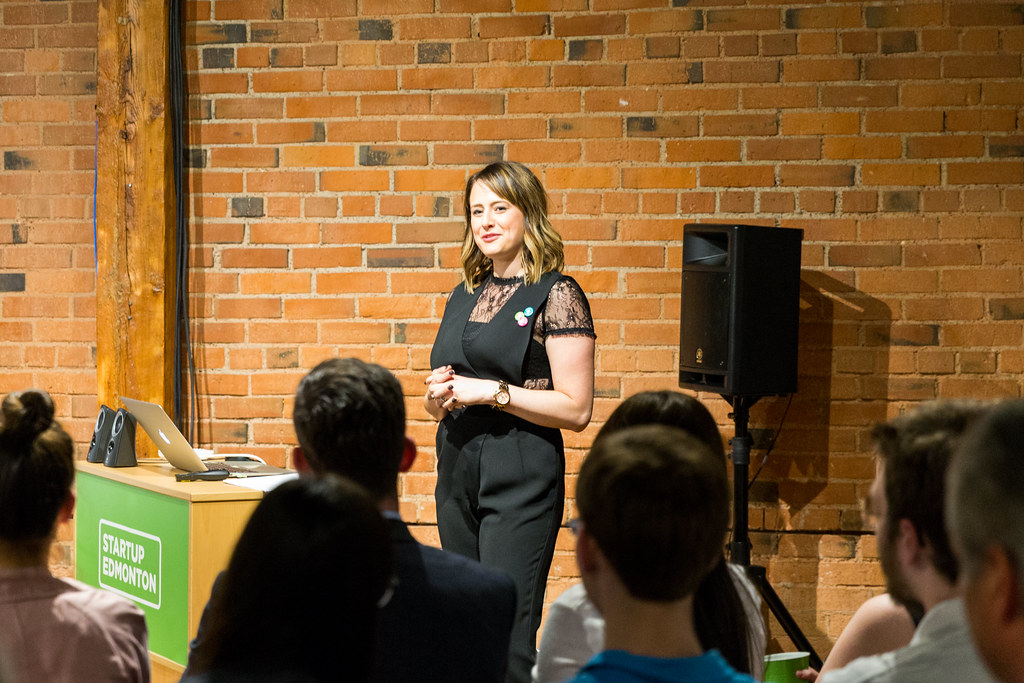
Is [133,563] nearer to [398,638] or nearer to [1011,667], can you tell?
[398,638]

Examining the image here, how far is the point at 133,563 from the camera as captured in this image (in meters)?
2.46

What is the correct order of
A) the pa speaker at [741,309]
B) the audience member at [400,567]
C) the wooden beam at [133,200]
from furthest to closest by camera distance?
the wooden beam at [133,200], the pa speaker at [741,309], the audience member at [400,567]

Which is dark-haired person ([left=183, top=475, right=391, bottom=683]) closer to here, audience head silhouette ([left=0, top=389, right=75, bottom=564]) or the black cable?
audience head silhouette ([left=0, top=389, right=75, bottom=564])

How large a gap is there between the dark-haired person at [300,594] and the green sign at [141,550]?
147 centimetres

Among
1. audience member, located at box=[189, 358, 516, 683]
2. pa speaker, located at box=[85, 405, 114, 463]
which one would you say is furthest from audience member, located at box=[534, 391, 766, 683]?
pa speaker, located at box=[85, 405, 114, 463]

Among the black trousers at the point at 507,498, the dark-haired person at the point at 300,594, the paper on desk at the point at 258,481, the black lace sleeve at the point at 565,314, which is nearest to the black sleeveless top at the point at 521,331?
the black lace sleeve at the point at 565,314

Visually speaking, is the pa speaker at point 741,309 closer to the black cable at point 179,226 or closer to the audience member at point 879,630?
the audience member at point 879,630

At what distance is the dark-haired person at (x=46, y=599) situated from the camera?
1.35 metres

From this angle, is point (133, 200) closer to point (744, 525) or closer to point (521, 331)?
point (521, 331)

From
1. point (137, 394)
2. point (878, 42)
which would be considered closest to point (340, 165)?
point (137, 394)

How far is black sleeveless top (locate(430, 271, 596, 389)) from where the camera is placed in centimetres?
244

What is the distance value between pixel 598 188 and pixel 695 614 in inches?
88.3

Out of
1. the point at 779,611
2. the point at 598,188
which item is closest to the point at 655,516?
the point at 779,611

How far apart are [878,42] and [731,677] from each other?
2.90 metres
